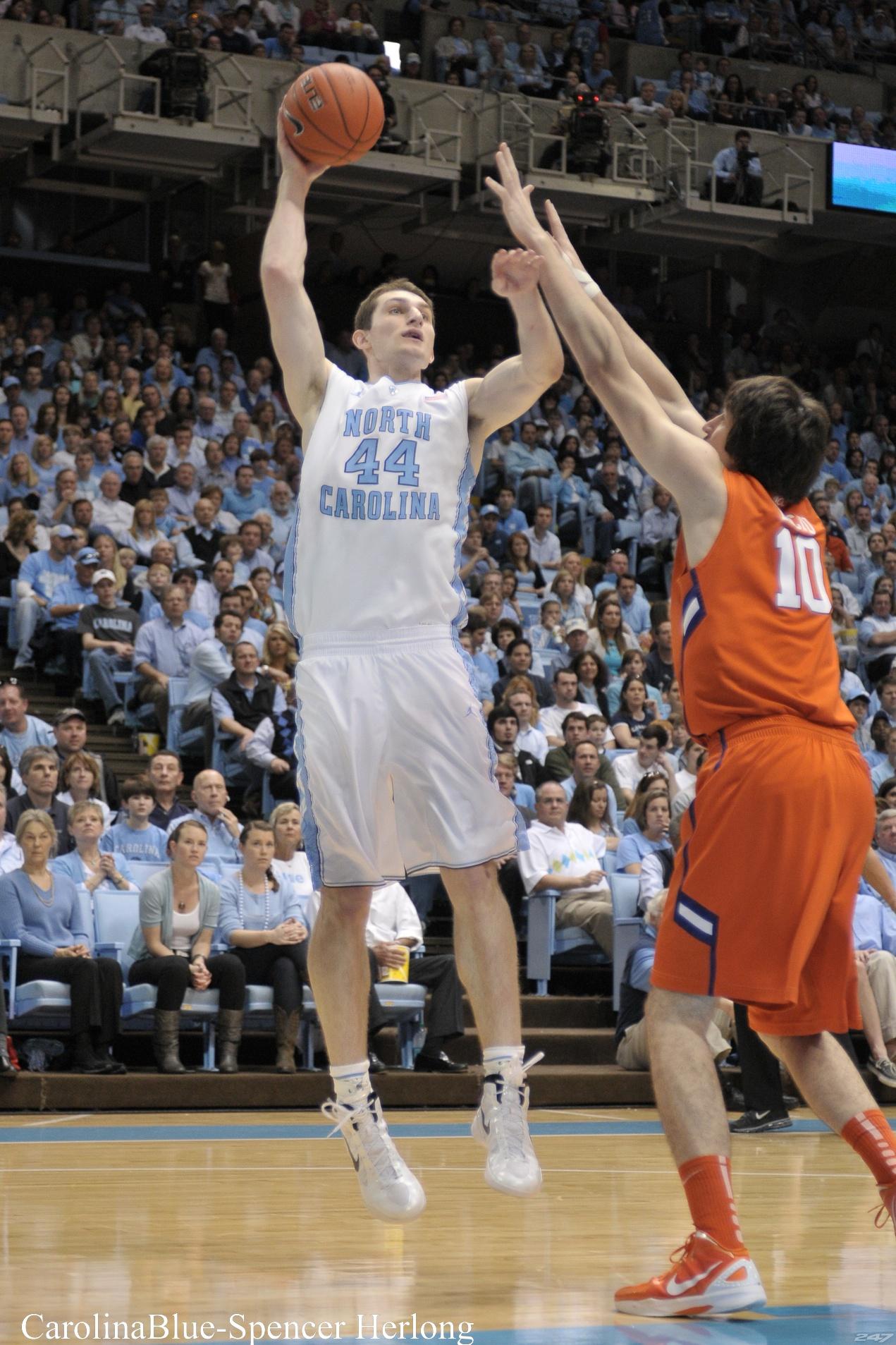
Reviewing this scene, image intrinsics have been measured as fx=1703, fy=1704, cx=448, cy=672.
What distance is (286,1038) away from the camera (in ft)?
29.6

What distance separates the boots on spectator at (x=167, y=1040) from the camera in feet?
28.7

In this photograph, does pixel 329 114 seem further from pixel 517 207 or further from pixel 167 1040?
pixel 167 1040

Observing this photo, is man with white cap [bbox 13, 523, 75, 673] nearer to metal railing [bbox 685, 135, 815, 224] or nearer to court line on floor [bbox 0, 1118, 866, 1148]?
court line on floor [bbox 0, 1118, 866, 1148]

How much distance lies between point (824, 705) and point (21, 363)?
13250 mm

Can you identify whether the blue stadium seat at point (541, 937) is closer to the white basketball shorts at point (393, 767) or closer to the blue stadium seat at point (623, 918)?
the blue stadium seat at point (623, 918)

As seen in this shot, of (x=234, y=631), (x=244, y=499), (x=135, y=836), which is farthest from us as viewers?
(x=244, y=499)

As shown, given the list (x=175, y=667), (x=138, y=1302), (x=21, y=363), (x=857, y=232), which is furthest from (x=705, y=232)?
(x=138, y=1302)

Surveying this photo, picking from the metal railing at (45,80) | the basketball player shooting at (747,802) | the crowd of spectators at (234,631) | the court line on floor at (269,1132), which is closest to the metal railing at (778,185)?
the crowd of spectators at (234,631)

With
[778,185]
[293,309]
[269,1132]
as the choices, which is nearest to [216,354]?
[778,185]

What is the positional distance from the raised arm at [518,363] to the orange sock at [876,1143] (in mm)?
1856

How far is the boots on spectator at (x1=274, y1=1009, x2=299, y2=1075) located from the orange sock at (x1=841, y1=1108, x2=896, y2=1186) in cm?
559

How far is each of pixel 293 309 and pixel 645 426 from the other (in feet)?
3.70

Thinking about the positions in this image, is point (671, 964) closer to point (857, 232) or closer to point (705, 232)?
point (705, 232)

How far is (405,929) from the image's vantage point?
31.0 ft
